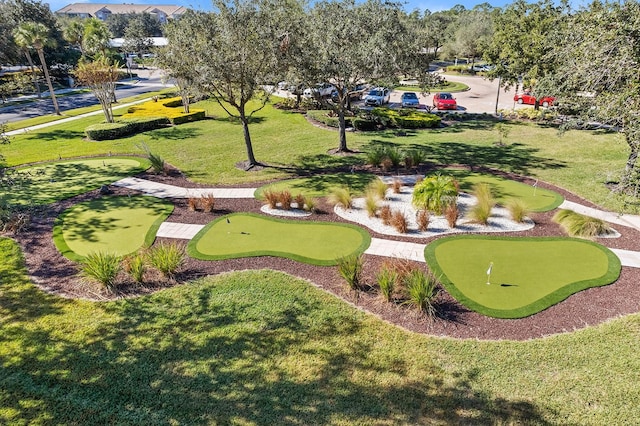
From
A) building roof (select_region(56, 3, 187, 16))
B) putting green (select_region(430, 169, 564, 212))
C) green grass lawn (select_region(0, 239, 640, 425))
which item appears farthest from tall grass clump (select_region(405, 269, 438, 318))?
building roof (select_region(56, 3, 187, 16))

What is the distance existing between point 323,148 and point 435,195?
10.2m

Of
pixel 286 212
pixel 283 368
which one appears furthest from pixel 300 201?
pixel 283 368

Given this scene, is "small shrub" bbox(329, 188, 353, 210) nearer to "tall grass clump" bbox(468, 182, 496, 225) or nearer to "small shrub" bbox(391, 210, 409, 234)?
"small shrub" bbox(391, 210, 409, 234)

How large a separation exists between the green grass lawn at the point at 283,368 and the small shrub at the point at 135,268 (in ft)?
2.60

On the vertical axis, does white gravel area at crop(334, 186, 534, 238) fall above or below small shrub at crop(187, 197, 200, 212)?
below

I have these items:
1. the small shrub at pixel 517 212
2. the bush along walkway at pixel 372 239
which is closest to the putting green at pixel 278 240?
the bush along walkway at pixel 372 239

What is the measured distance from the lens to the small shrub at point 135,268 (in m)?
9.31

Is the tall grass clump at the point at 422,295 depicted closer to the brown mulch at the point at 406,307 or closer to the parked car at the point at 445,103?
the brown mulch at the point at 406,307

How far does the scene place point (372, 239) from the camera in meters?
11.1

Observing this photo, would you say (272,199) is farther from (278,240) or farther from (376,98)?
(376,98)

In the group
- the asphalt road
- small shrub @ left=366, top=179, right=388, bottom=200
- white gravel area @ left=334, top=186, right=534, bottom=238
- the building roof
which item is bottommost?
white gravel area @ left=334, top=186, right=534, bottom=238

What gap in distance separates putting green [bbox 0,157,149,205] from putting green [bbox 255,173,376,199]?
7.35 meters

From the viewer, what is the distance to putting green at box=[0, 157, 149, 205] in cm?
1492

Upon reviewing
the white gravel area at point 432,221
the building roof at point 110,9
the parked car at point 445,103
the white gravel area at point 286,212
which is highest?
the building roof at point 110,9
